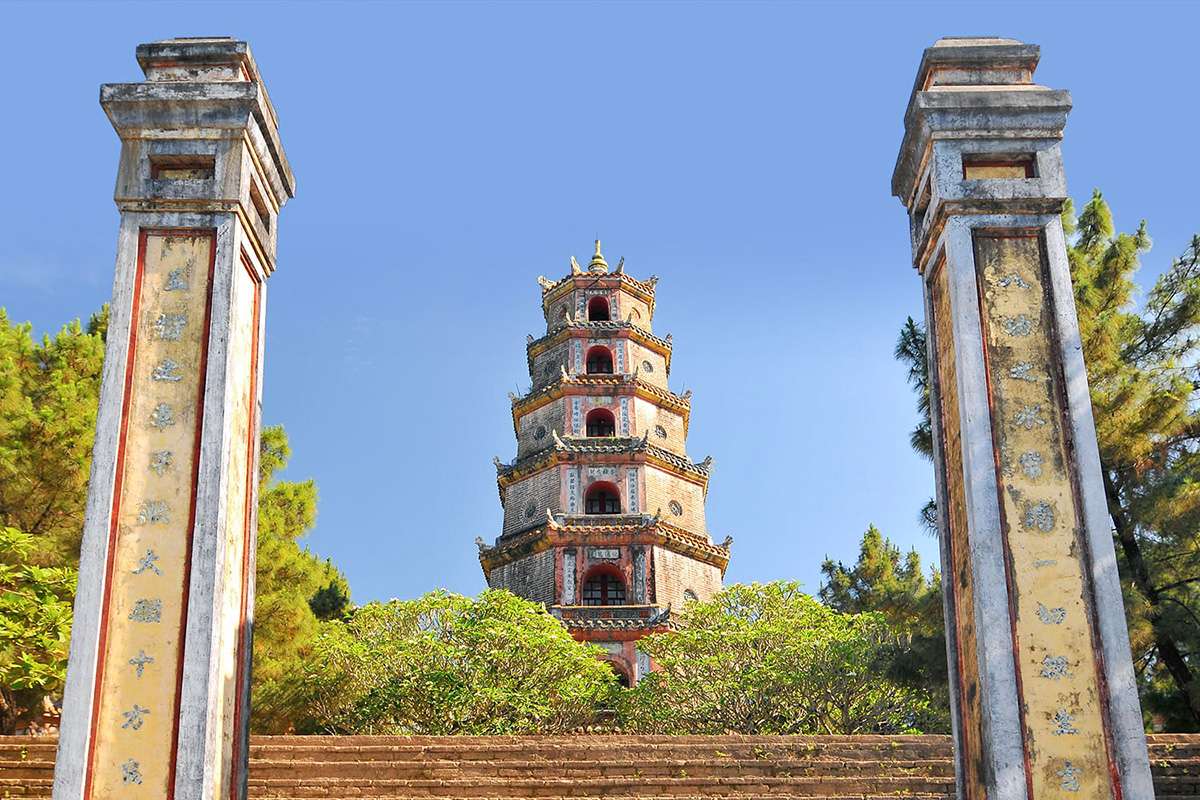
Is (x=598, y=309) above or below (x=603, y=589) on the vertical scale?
above

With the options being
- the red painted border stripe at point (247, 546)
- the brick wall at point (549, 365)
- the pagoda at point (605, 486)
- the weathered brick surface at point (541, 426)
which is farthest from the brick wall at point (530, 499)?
the red painted border stripe at point (247, 546)

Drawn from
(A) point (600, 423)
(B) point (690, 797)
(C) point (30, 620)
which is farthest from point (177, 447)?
(A) point (600, 423)

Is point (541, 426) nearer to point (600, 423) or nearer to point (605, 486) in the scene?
point (600, 423)

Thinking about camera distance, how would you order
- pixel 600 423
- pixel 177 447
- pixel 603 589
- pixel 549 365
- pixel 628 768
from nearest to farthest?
pixel 177 447 < pixel 628 768 < pixel 603 589 < pixel 600 423 < pixel 549 365

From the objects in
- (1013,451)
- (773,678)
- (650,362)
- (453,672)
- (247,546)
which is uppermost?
(650,362)

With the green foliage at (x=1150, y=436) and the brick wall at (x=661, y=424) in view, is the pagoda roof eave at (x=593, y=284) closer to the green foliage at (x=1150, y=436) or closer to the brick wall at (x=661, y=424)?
the brick wall at (x=661, y=424)

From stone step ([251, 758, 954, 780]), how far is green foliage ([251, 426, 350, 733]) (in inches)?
352

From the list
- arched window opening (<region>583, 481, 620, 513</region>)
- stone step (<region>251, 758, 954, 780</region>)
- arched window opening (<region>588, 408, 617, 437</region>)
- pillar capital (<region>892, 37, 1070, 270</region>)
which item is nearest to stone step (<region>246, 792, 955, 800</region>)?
stone step (<region>251, 758, 954, 780</region>)

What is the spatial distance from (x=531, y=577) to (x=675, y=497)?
11.1ft

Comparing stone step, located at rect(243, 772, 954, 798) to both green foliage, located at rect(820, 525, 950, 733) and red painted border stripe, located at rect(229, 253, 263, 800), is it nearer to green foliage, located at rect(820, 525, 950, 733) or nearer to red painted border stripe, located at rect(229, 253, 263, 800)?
green foliage, located at rect(820, 525, 950, 733)

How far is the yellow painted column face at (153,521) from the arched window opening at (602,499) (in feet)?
63.6

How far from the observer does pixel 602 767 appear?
35.6 ft

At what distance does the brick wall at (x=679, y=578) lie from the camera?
24.7 metres

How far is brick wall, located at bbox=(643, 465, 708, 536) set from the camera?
2591 cm
